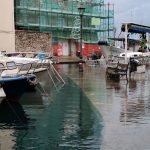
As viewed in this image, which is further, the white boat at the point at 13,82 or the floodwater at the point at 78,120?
the white boat at the point at 13,82

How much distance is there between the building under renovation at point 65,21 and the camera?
255 ft

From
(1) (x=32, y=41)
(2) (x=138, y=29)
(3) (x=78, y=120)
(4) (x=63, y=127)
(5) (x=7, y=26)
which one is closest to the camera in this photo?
(4) (x=63, y=127)

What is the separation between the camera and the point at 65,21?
3317 inches

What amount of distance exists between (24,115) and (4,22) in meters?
39.8

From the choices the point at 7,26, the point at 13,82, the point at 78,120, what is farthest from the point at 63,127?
the point at 7,26

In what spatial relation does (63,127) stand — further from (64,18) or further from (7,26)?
(64,18)

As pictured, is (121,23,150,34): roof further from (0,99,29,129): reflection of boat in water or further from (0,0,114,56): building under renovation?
(0,99,29,129): reflection of boat in water

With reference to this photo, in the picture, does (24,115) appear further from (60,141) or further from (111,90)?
(111,90)

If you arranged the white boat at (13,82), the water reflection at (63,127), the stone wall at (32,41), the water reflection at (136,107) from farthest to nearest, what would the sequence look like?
1. the stone wall at (32,41)
2. the white boat at (13,82)
3. the water reflection at (136,107)
4. the water reflection at (63,127)

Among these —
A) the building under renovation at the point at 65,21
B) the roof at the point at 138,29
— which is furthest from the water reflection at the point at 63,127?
the building under renovation at the point at 65,21

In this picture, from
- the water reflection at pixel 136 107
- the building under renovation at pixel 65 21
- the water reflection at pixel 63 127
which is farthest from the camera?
the building under renovation at pixel 65 21

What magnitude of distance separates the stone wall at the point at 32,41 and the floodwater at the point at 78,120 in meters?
35.7

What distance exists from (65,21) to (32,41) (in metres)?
22.0

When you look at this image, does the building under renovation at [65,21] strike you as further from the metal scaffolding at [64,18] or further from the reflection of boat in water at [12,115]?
the reflection of boat in water at [12,115]
